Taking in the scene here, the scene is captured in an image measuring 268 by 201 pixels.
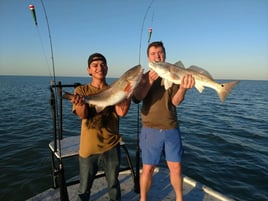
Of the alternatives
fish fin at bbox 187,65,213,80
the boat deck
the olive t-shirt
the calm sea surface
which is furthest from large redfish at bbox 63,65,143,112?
the calm sea surface

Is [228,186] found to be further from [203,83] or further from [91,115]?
[91,115]

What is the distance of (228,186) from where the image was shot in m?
7.27

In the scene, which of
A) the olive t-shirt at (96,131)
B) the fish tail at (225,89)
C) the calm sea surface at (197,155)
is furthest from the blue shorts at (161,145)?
the calm sea surface at (197,155)

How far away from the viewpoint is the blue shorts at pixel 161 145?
12.6 feet

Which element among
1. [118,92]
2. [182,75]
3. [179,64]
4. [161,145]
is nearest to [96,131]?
[118,92]

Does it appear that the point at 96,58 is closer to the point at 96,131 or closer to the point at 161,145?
the point at 96,131

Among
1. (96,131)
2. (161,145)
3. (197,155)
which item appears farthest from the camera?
(197,155)

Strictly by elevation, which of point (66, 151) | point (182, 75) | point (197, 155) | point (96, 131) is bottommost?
point (197, 155)

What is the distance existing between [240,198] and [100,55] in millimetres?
6091

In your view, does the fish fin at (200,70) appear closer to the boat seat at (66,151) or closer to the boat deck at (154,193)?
the boat seat at (66,151)

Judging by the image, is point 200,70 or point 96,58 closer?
point 96,58

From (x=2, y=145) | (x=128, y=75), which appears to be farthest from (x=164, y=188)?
(x=2, y=145)

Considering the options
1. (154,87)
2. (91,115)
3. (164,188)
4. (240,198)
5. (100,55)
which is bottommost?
(240,198)

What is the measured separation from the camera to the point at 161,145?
12.8 feet
